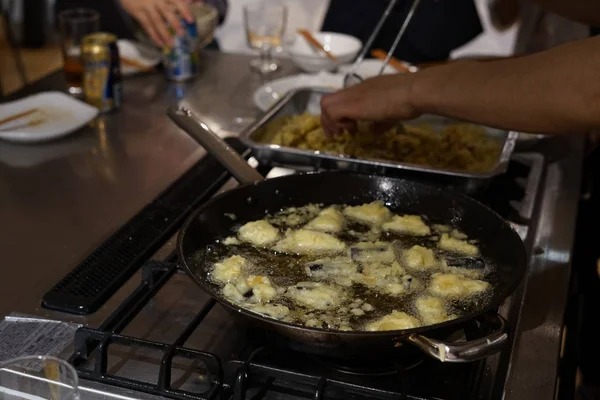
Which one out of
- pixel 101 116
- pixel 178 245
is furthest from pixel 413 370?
pixel 101 116

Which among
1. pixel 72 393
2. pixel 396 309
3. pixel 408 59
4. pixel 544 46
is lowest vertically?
pixel 408 59

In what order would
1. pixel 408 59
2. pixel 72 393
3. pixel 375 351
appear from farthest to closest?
pixel 408 59 → pixel 375 351 → pixel 72 393

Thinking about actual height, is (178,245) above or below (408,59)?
above

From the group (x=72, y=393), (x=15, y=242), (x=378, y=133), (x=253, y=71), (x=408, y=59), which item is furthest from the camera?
(x=408, y=59)

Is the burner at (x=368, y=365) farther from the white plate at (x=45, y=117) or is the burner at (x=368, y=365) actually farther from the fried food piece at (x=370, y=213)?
the white plate at (x=45, y=117)

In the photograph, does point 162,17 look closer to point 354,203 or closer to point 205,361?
point 354,203

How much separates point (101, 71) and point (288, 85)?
1.60 ft

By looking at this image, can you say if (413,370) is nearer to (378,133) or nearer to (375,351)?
(375,351)

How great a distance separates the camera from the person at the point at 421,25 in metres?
2.61

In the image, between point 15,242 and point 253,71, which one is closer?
point 15,242

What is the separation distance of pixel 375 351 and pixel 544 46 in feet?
5.50

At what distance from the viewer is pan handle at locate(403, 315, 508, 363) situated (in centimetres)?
83

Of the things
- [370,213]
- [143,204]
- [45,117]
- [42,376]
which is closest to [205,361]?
[42,376]

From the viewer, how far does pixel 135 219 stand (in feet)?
4.39
